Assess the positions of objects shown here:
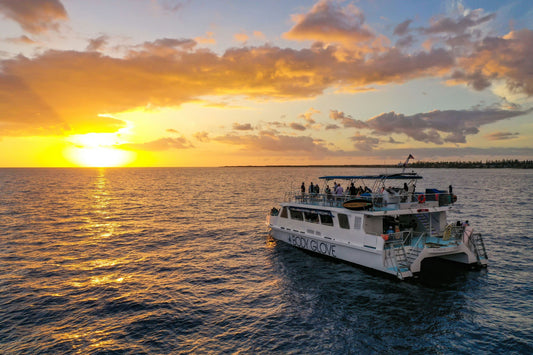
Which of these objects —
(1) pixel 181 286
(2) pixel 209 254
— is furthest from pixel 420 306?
(2) pixel 209 254

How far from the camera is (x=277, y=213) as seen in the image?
30.8m

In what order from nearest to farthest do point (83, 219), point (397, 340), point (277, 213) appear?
point (397, 340) < point (277, 213) < point (83, 219)

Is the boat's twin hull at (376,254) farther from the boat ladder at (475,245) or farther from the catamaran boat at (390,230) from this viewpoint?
the boat ladder at (475,245)

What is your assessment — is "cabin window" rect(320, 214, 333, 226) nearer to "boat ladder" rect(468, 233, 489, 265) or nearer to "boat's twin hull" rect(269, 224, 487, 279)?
"boat's twin hull" rect(269, 224, 487, 279)

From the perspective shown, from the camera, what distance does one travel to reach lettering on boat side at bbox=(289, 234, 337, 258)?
23250 mm

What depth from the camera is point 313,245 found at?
81.8ft

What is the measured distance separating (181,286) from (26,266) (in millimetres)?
12888

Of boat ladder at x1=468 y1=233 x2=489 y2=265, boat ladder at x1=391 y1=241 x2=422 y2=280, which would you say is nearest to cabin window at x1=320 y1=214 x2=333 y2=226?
boat ladder at x1=391 y1=241 x2=422 y2=280

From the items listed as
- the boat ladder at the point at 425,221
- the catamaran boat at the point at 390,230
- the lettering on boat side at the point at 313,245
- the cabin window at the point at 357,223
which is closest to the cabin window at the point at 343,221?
the catamaran boat at the point at 390,230

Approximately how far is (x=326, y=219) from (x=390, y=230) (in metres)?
5.17

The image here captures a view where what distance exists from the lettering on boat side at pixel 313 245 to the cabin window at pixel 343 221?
1.74 m

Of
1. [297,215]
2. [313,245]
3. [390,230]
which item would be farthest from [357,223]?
[297,215]

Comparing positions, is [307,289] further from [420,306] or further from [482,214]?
[482,214]

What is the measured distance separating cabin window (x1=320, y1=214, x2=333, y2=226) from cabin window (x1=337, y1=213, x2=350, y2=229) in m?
0.94
